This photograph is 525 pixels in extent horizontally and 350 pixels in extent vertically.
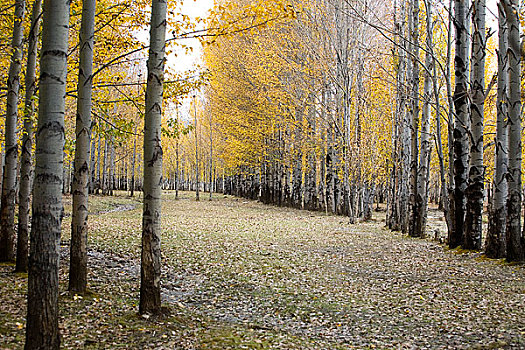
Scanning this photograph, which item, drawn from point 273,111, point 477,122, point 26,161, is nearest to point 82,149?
point 26,161

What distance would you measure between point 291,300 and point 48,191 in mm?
3855

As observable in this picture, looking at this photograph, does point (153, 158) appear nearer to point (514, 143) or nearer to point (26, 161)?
point (26, 161)

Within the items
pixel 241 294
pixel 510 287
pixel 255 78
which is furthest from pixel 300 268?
pixel 255 78

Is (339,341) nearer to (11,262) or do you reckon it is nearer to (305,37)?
(11,262)

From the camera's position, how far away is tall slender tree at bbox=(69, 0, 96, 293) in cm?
541

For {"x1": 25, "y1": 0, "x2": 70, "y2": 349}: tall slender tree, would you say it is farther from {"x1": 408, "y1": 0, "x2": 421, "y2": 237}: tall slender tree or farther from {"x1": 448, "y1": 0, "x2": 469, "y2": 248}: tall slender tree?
{"x1": 408, "y1": 0, "x2": 421, "y2": 237}: tall slender tree

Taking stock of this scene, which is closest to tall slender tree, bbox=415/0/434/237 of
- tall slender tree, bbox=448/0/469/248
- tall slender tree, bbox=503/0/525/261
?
tall slender tree, bbox=448/0/469/248

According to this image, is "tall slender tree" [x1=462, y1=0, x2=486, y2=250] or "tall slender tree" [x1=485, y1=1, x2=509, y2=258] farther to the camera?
"tall slender tree" [x1=462, y1=0, x2=486, y2=250]

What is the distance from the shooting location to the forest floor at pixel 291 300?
445 cm

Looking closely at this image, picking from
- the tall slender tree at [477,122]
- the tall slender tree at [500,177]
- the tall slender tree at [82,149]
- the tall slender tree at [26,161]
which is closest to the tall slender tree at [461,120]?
the tall slender tree at [477,122]

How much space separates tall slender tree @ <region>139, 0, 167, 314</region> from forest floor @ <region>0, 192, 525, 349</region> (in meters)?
0.56

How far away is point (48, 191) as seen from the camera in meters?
3.26

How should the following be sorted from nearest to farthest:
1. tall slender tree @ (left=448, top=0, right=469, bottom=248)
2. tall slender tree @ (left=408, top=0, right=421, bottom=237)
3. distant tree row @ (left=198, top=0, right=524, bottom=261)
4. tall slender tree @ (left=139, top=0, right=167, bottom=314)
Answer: tall slender tree @ (left=139, top=0, right=167, bottom=314) → distant tree row @ (left=198, top=0, right=524, bottom=261) → tall slender tree @ (left=448, top=0, right=469, bottom=248) → tall slender tree @ (left=408, top=0, right=421, bottom=237)

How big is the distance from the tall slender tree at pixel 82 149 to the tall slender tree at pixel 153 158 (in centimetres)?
109
